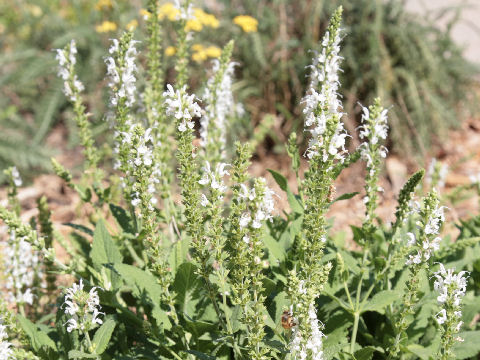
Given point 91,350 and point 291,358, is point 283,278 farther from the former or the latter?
point 91,350

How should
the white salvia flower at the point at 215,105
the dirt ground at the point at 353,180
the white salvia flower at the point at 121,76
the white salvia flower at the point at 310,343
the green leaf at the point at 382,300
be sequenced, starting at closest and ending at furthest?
the white salvia flower at the point at 310,343 → the green leaf at the point at 382,300 → the white salvia flower at the point at 121,76 → the white salvia flower at the point at 215,105 → the dirt ground at the point at 353,180

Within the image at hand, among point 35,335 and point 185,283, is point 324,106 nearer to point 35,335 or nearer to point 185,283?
point 185,283

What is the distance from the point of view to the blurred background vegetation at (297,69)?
16.8ft

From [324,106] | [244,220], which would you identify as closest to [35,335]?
[244,220]

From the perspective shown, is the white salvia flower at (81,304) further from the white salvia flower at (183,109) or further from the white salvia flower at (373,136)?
the white salvia flower at (373,136)

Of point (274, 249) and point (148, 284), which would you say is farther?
point (274, 249)

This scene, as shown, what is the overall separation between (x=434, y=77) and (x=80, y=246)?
370 centimetres

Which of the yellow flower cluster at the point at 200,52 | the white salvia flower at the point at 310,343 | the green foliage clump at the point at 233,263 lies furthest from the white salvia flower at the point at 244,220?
the yellow flower cluster at the point at 200,52

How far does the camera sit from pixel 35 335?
213 centimetres

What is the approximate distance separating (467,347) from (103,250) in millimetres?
1456

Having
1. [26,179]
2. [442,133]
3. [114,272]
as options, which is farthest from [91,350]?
[442,133]

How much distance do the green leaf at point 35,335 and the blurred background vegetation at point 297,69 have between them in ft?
9.86

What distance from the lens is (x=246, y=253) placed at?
166 cm

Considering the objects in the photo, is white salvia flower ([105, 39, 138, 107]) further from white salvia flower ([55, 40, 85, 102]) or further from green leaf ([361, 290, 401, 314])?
green leaf ([361, 290, 401, 314])
